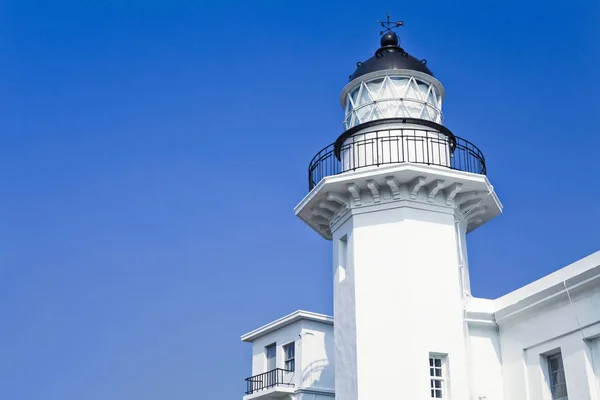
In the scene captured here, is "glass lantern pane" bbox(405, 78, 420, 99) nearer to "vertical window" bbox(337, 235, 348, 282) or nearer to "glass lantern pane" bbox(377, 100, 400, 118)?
"glass lantern pane" bbox(377, 100, 400, 118)

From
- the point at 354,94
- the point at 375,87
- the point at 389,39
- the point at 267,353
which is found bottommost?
the point at 267,353

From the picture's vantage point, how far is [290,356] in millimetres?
28719

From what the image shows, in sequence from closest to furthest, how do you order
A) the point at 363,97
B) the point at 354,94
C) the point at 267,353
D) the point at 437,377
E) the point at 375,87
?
the point at 437,377, the point at 375,87, the point at 363,97, the point at 354,94, the point at 267,353

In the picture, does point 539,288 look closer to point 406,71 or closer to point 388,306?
point 388,306

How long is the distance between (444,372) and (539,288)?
121 inches

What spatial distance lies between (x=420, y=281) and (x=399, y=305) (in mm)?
845

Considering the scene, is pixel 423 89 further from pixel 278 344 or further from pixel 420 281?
pixel 278 344

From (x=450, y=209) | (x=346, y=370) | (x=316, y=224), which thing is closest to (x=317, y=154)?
(x=316, y=224)

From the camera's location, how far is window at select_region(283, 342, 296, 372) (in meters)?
28.4

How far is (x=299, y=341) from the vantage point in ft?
92.2

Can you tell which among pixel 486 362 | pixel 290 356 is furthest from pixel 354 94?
pixel 290 356

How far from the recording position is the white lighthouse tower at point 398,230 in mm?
18391

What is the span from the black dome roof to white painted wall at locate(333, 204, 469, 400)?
4276mm

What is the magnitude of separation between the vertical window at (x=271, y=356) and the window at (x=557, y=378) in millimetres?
13074
